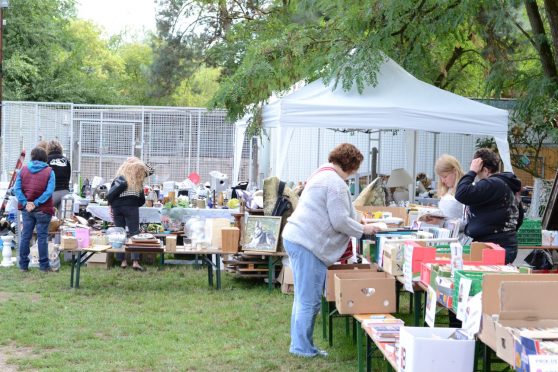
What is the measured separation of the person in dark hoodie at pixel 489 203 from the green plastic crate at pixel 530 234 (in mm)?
3016

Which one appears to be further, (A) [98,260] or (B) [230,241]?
(A) [98,260]

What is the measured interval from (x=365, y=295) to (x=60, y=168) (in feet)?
21.0

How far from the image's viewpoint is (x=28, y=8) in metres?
26.3

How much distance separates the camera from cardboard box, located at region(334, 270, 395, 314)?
5.77 m

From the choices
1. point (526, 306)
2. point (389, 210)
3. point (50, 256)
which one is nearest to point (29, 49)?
point (50, 256)

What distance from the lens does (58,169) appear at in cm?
1109

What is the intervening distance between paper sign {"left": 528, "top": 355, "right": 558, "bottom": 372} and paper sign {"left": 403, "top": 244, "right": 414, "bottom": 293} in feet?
7.34

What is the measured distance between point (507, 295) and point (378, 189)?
5926 millimetres

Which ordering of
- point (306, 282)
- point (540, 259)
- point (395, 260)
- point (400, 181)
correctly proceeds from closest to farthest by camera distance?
point (395, 260)
point (306, 282)
point (540, 259)
point (400, 181)

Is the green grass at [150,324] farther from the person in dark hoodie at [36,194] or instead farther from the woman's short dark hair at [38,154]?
the woman's short dark hair at [38,154]

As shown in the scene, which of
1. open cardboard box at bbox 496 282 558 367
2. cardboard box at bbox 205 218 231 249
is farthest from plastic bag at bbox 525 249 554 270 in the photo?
Answer: open cardboard box at bbox 496 282 558 367

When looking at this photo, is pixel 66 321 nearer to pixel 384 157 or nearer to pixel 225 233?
pixel 225 233

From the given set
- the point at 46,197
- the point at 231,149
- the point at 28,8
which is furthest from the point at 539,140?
the point at 28,8

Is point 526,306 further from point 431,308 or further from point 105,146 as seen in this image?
point 105,146
